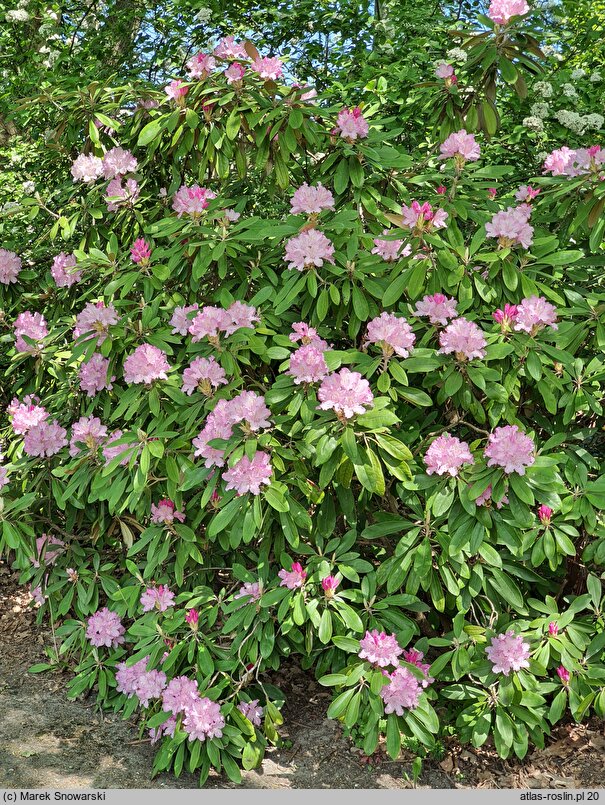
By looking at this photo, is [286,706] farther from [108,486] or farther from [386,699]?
[108,486]

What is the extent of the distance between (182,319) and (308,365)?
0.51 m

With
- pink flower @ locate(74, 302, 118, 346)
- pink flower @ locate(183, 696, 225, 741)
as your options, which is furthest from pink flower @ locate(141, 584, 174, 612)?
pink flower @ locate(74, 302, 118, 346)

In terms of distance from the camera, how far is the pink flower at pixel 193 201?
2557 millimetres

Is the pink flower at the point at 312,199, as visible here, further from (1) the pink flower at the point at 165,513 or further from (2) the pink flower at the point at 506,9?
(1) the pink flower at the point at 165,513

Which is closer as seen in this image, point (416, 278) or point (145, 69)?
point (416, 278)

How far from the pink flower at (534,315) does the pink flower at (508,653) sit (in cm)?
88

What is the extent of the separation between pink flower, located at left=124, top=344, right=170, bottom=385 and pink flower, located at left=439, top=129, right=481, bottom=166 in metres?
1.09

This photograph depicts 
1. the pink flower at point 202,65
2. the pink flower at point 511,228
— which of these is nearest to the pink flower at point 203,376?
the pink flower at point 511,228

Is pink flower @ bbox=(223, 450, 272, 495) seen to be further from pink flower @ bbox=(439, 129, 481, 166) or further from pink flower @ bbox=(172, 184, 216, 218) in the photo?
pink flower @ bbox=(439, 129, 481, 166)

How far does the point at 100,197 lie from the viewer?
3.03 m

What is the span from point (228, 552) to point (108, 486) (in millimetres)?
522

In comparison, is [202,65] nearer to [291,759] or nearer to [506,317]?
[506,317]

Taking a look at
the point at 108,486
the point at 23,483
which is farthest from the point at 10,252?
the point at 108,486

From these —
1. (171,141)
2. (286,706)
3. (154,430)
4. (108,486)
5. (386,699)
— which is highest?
(171,141)
